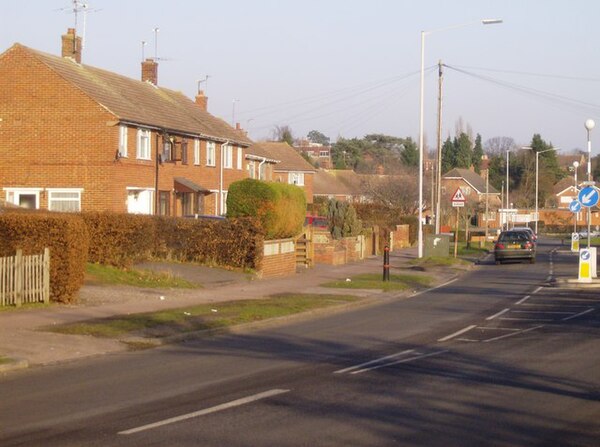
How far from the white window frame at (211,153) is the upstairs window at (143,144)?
6810 millimetres

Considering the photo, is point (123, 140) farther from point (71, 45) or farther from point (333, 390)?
point (333, 390)

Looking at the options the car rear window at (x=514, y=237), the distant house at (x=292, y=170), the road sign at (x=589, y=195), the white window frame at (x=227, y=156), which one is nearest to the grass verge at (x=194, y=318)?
the road sign at (x=589, y=195)

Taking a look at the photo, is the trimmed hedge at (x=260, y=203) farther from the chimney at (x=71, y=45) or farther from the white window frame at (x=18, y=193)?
the chimney at (x=71, y=45)

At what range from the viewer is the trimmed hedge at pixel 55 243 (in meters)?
20.0

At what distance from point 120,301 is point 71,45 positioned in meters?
23.0

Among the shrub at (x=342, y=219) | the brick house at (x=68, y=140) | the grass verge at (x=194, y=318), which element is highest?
the brick house at (x=68, y=140)

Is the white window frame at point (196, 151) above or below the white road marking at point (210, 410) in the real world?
above

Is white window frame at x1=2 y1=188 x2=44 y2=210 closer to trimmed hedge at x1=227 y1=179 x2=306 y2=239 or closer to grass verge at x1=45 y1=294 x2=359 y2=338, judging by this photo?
trimmed hedge at x1=227 y1=179 x2=306 y2=239

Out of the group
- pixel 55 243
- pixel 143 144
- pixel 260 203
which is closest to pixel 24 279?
pixel 55 243

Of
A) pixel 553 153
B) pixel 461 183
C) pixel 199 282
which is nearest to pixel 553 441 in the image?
pixel 199 282

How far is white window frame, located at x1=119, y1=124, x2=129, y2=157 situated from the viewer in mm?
37312

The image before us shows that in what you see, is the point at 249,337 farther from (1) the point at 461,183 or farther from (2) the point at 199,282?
(1) the point at 461,183

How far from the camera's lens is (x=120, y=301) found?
70.0 ft

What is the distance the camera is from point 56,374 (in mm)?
12891
